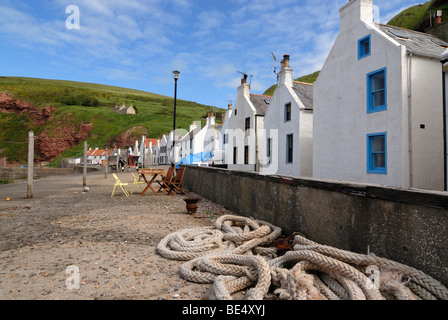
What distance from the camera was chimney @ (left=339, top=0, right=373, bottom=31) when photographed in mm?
13758

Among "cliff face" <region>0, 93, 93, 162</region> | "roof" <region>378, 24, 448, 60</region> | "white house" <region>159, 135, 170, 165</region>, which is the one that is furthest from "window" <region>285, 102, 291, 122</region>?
"cliff face" <region>0, 93, 93, 162</region>

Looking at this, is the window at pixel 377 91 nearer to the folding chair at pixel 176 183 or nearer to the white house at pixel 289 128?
the white house at pixel 289 128

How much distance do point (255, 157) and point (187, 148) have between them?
24.8 metres

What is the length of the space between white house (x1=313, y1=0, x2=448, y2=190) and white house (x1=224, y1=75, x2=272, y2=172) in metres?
8.43

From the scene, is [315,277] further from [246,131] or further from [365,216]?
[246,131]

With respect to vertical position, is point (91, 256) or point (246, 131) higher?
point (246, 131)

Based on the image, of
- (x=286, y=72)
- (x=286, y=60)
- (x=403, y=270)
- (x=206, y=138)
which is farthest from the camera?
(x=206, y=138)

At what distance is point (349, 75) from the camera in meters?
14.2

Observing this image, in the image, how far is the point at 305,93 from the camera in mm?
20578

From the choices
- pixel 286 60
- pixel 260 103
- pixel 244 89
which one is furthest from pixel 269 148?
pixel 244 89

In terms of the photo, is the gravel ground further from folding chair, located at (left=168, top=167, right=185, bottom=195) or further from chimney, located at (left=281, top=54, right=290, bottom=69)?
chimney, located at (left=281, top=54, right=290, bottom=69)

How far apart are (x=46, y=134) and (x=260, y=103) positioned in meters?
86.6
